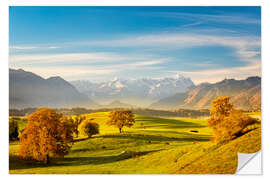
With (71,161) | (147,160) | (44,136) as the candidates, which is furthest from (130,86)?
(44,136)

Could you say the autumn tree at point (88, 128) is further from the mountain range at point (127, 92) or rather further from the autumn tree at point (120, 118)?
the mountain range at point (127, 92)

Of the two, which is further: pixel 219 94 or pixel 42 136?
pixel 219 94

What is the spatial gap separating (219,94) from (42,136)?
12.0 m

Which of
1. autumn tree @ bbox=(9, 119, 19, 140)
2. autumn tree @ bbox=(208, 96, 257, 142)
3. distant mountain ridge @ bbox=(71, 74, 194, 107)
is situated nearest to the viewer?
autumn tree @ bbox=(208, 96, 257, 142)

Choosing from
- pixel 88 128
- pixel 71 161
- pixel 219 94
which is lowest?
pixel 71 161

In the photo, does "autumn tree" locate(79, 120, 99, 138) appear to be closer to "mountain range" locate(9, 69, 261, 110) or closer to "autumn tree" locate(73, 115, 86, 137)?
"autumn tree" locate(73, 115, 86, 137)

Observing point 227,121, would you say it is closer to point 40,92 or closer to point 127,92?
point 127,92

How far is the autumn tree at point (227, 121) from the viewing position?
1277 centimetres

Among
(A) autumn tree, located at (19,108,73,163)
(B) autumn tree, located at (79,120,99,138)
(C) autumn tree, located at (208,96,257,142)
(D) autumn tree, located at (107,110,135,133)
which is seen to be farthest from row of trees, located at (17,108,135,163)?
(C) autumn tree, located at (208,96,257,142)

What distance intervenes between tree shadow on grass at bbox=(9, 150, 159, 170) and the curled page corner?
624 cm

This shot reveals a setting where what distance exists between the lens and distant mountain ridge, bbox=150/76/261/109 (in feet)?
47.4

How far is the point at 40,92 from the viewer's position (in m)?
16.0

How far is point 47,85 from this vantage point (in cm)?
1602
